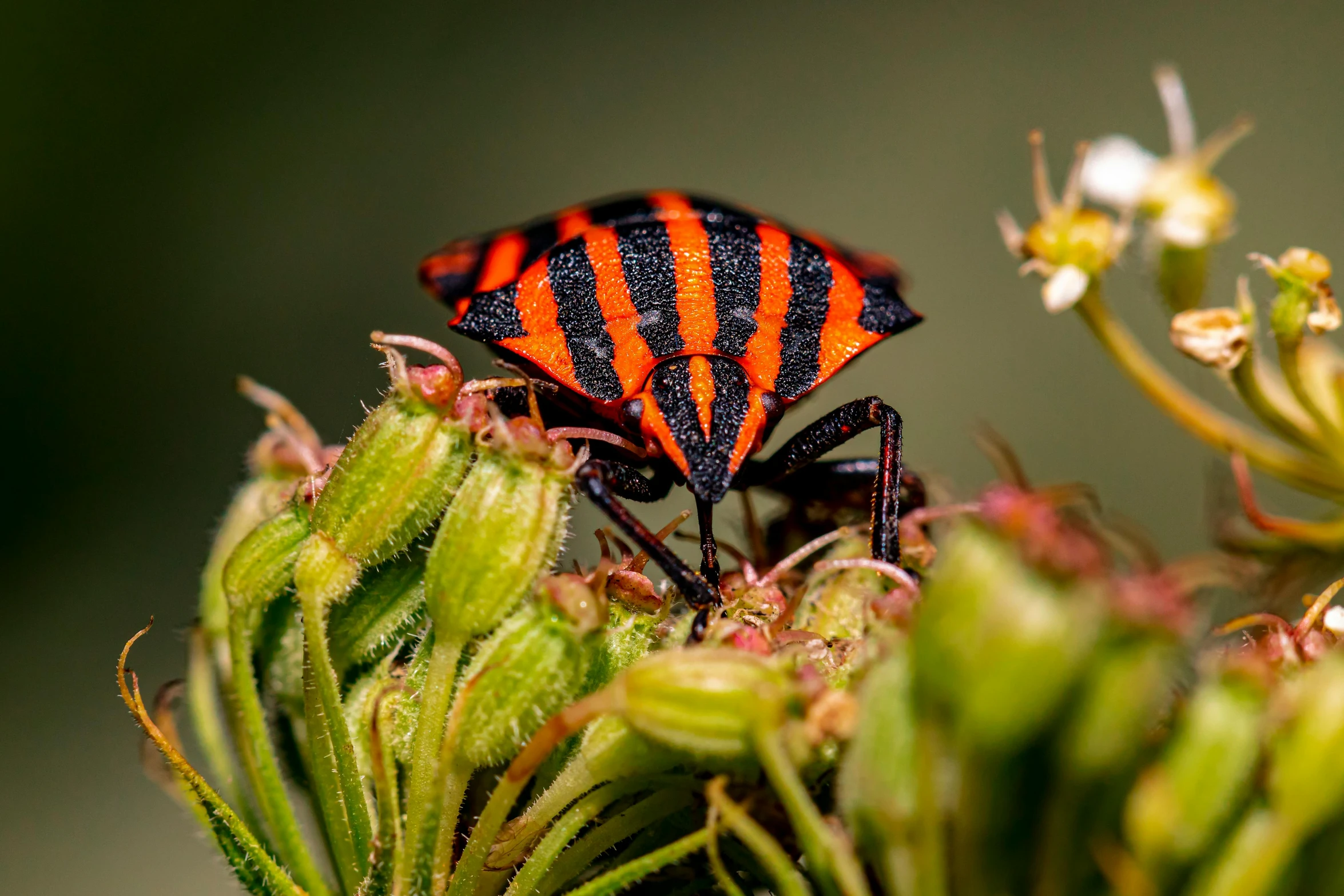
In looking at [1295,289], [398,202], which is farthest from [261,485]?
[398,202]

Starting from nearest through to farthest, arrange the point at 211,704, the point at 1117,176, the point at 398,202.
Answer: the point at 211,704, the point at 1117,176, the point at 398,202

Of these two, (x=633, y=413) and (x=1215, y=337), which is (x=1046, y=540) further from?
(x=1215, y=337)

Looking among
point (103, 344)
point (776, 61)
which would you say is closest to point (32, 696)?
point (103, 344)

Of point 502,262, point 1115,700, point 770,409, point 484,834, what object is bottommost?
point 484,834

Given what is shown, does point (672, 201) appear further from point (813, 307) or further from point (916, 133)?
point (916, 133)

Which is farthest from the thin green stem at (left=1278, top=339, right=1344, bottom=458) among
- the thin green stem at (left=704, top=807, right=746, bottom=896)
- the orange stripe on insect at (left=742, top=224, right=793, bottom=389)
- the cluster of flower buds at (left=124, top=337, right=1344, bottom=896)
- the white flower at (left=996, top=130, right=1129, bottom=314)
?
the thin green stem at (left=704, top=807, right=746, bottom=896)
